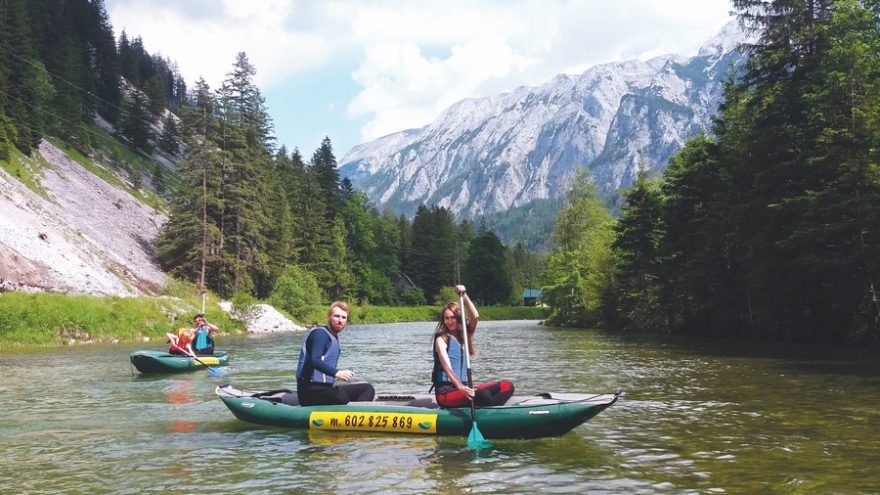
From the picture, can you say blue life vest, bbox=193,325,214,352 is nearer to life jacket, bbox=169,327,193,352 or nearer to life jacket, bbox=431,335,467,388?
life jacket, bbox=169,327,193,352

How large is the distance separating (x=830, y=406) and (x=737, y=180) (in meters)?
23.3

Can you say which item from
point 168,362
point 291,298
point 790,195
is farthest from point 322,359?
point 291,298

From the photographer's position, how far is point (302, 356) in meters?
11.9

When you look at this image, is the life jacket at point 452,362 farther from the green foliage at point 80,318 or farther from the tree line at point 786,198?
the green foliage at point 80,318

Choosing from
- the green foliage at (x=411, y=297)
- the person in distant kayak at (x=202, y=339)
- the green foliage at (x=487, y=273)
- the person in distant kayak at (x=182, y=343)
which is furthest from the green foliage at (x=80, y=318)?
the green foliage at (x=487, y=273)

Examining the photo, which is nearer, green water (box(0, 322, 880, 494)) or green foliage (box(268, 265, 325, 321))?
green water (box(0, 322, 880, 494))

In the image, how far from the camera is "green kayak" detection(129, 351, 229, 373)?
21.4m

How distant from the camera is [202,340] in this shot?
23234 mm

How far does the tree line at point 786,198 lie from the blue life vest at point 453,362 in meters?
19.3

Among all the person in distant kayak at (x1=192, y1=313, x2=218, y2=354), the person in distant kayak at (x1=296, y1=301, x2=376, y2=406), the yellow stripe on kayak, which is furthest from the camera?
the person in distant kayak at (x1=192, y1=313, x2=218, y2=354)

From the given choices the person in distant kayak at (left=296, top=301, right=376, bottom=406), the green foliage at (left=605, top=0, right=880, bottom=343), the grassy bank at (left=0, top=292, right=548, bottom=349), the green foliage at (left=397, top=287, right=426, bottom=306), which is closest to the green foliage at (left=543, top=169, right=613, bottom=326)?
the green foliage at (left=605, top=0, right=880, bottom=343)

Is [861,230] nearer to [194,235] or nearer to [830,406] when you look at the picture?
[830,406]

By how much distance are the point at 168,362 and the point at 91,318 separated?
16201 millimetres

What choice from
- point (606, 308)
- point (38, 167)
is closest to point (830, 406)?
point (606, 308)
